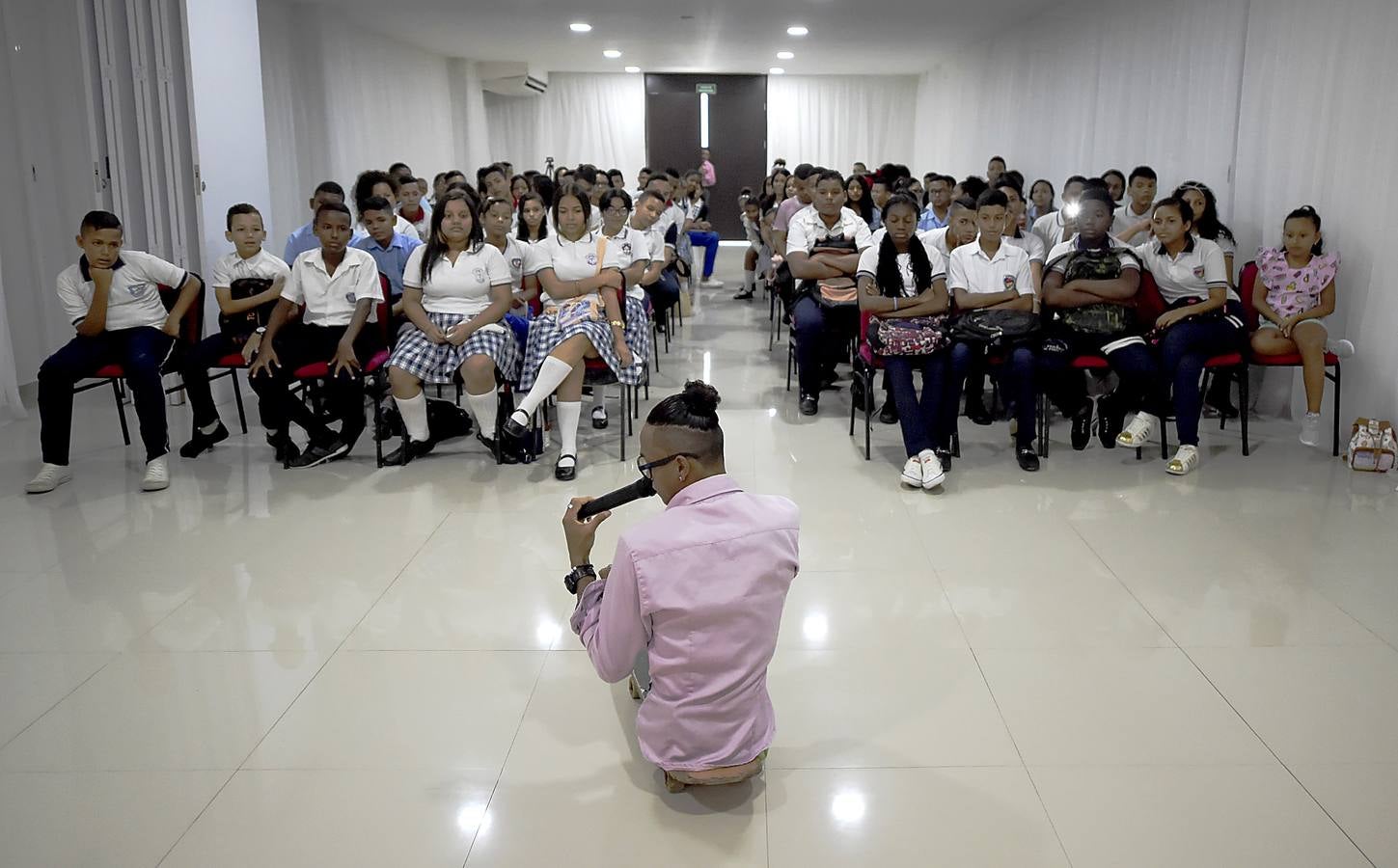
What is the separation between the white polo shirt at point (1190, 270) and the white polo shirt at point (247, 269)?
4234mm

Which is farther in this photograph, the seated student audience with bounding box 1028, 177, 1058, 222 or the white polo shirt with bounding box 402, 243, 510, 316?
the seated student audience with bounding box 1028, 177, 1058, 222

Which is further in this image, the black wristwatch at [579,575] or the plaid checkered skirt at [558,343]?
the plaid checkered skirt at [558,343]

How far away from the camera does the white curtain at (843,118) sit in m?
17.8

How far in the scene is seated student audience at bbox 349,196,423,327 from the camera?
557cm

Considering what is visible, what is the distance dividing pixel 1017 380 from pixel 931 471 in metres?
0.73

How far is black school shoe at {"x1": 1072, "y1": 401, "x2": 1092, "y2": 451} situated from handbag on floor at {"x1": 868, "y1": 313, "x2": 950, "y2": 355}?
2.83 feet

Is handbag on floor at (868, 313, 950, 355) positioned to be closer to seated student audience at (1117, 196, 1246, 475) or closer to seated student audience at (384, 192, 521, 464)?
seated student audience at (1117, 196, 1246, 475)

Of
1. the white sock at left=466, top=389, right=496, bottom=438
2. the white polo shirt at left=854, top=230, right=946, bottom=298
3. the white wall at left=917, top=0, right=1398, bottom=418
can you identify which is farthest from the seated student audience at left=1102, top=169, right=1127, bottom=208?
the white sock at left=466, top=389, right=496, bottom=438

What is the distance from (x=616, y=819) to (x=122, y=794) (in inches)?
42.9

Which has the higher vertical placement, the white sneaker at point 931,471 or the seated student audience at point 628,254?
the seated student audience at point 628,254

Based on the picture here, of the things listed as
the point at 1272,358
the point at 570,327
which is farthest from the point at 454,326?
the point at 1272,358

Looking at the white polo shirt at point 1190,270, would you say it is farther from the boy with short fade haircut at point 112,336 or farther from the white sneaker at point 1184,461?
the boy with short fade haircut at point 112,336

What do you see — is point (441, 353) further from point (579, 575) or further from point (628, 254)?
point (579, 575)

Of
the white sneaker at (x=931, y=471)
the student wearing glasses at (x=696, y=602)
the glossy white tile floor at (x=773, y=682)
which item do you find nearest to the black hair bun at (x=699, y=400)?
the student wearing glasses at (x=696, y=602)
